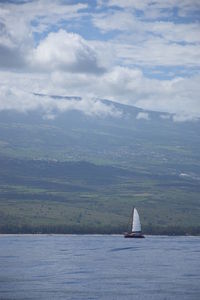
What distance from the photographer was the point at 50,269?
130 metres

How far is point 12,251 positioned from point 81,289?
2717 inches

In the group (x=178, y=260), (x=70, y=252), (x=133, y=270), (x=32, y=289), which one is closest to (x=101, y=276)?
(x=133, y=270)

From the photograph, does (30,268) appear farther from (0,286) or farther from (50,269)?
(0,286)

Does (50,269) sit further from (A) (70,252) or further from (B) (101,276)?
(A) (70,252)

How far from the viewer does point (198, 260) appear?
485 feet

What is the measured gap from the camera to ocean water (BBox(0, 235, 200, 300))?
99.3 metres

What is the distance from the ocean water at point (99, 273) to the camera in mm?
99312

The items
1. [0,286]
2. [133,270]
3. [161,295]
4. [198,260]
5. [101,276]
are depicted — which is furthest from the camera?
[198,260]

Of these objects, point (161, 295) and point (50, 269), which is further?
point (50, 269)

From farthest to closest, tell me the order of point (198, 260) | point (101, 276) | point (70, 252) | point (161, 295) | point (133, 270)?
point (70, 252), point (198, 260), point (133, 270), point (101, 276), point (161, 295)

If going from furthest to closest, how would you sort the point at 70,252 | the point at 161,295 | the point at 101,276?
the point at 70,252
the point at 101,276
the point at 161,295

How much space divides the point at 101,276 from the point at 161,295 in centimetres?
2342

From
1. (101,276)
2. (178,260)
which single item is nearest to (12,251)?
(178,260)

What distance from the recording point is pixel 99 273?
405ft
